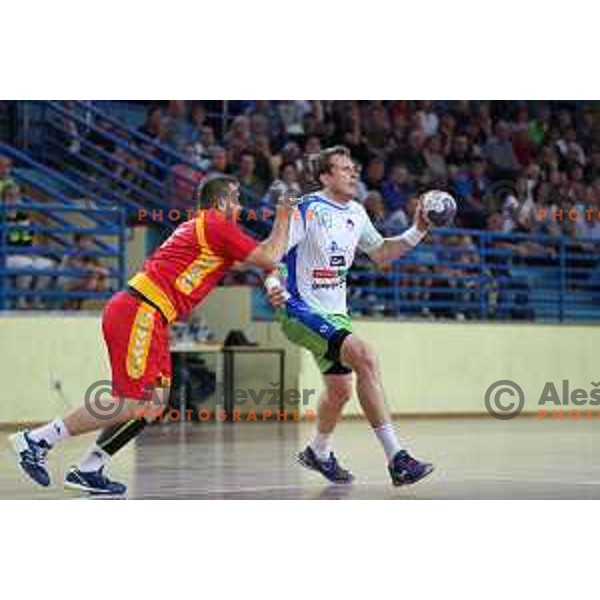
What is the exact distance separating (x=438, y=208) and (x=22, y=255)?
9106 millimetres

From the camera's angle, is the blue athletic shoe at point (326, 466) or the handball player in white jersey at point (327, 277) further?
the blue athletic shoe at point (326, 466)

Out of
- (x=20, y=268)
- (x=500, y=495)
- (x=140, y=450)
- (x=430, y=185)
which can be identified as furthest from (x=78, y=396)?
(x=500, y=495)

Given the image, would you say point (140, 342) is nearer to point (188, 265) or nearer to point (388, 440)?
point (188, 265)

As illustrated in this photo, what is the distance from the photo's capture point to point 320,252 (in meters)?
10.8

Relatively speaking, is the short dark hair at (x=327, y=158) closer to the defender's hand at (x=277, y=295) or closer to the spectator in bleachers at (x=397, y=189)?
the defender's hand at (x=277, y=295)

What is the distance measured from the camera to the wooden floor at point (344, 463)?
33.2ft

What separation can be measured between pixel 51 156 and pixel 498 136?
799 cm

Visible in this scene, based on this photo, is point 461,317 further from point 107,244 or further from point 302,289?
point 302,289

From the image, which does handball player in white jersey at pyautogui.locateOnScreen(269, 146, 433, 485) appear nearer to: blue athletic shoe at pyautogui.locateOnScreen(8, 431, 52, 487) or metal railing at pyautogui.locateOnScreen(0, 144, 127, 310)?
blue athletic shoe at pyautogui.locateOnScreen(8, 431, 52, 487)

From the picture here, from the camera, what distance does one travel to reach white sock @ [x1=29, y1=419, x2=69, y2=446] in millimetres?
9781

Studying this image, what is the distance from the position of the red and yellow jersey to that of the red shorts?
97 millimetres

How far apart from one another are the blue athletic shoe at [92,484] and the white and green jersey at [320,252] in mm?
1911

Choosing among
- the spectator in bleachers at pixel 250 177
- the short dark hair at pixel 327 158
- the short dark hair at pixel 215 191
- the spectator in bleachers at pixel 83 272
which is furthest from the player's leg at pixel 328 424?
the spectator in bleachers at pixel 250 177

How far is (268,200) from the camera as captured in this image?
22.0 meters
